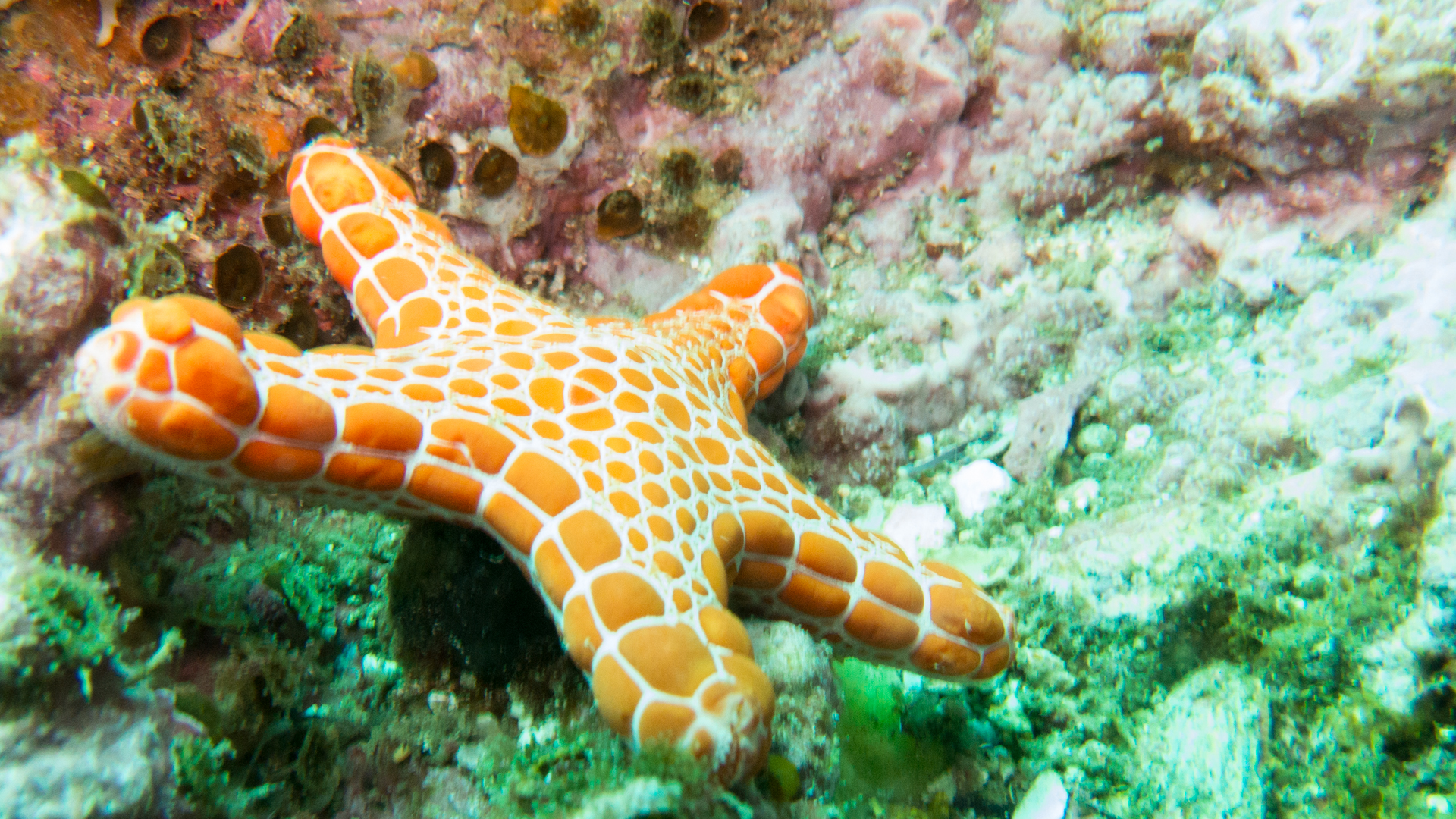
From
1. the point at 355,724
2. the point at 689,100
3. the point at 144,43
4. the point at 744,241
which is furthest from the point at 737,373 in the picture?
the point at 144,43

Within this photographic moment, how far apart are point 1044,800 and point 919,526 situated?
122cm

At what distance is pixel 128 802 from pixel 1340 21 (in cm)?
498

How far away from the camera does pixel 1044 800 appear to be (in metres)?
2.73

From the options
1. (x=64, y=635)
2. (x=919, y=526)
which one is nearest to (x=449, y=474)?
(x=64, y=635)

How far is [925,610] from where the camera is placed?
2389mm

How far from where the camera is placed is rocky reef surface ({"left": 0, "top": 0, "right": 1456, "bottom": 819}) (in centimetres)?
192

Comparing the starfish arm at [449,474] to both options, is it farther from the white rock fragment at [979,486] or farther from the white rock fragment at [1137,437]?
the white rock fragment at [1137,437]

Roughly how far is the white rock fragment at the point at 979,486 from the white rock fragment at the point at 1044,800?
46.1 inches

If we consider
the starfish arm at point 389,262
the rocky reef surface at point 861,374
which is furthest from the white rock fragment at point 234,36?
the starfish arm at point 389,262

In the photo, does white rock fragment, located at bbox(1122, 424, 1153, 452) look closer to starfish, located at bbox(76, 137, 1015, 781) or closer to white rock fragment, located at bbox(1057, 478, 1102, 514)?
white rock fragment, located at bbox(1057, 478, 1102, 514)

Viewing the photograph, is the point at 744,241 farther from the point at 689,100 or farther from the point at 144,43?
the point at 144,43

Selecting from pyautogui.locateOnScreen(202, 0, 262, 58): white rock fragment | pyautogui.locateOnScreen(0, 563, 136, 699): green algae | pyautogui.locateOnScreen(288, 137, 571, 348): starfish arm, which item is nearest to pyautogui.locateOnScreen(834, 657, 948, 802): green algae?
pyautogui.locateOnScreen(288, 137, 571, 348): starfish arm

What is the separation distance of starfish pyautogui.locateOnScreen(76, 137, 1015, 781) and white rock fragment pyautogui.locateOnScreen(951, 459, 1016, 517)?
955mm

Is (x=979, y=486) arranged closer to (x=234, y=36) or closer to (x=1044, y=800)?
(x=1044, y=800)
